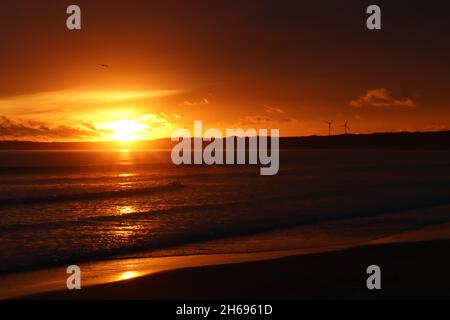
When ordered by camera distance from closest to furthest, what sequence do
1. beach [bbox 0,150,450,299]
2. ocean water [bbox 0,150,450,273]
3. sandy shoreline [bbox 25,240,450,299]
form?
sandy shoreline [bbox 25,240,450,299], beach [bbox 0,150,450,299], ocean water [bbox 0,150,450,273]

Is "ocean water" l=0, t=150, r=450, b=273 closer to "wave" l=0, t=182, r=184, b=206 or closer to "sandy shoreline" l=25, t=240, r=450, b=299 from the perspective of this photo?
"wave" l=0, t=182, r=184, b=206

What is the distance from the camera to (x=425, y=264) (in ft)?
48.9

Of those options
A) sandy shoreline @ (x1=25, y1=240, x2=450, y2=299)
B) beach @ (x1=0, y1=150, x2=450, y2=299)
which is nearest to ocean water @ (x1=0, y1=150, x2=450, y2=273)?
beach @ (x1=0, y1=150, x2=450, y2=299)

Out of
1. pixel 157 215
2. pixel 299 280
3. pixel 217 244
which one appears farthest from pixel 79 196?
pixel 299 280

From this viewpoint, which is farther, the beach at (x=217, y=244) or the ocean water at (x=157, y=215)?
the ocean water at (x=157, y=215)

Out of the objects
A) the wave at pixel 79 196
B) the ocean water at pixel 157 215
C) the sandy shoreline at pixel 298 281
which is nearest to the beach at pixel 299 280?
the sandy shoreline at pixel 298 281

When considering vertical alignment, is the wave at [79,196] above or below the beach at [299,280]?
above

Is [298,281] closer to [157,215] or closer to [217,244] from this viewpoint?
[217,244]

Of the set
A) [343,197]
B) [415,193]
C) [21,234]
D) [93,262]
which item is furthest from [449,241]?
[415,193]

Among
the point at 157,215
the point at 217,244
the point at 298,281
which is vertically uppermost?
the point at 157,215

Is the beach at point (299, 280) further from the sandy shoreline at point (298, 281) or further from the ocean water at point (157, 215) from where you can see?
the ocean water at point (157, 215)

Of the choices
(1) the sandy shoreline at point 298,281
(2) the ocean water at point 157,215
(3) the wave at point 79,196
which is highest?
(3) the wave at point 79,196

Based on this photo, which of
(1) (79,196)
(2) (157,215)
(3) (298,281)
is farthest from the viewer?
(1) (79,196)
